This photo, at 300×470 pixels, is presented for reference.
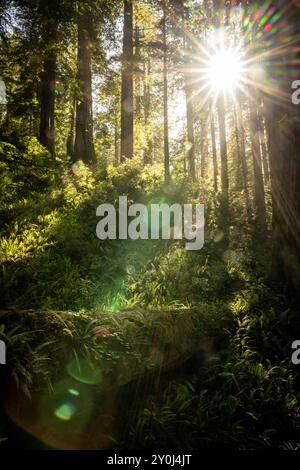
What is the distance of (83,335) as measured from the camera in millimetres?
3924

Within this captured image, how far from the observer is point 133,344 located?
424cm

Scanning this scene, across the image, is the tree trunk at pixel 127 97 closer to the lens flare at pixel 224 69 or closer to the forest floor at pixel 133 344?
the lens flare at pixel 224 69

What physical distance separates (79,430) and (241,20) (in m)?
10.7

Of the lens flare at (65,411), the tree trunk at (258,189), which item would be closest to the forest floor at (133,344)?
the lens flare at (65,411)

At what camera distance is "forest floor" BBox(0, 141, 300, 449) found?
11.2 feet

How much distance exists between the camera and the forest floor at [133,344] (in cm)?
341

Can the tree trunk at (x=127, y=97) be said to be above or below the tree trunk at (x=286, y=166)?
above

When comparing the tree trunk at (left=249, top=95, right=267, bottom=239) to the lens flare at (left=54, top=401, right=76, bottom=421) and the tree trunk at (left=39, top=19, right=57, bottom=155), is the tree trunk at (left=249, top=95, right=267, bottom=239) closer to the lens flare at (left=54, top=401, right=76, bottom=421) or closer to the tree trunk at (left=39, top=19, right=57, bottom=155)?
the tree trunk at (left=39, top=19, right=57, bottom=155)

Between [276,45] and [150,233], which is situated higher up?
[276,45]

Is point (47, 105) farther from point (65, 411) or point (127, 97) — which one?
point (65, 411)

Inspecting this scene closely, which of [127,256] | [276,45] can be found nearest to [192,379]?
[127,256]

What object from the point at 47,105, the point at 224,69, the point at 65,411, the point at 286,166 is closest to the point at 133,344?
the point at 65,411

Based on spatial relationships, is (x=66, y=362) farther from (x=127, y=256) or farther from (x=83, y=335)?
(x=127, y=256)

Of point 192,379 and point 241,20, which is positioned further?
point 241,20
